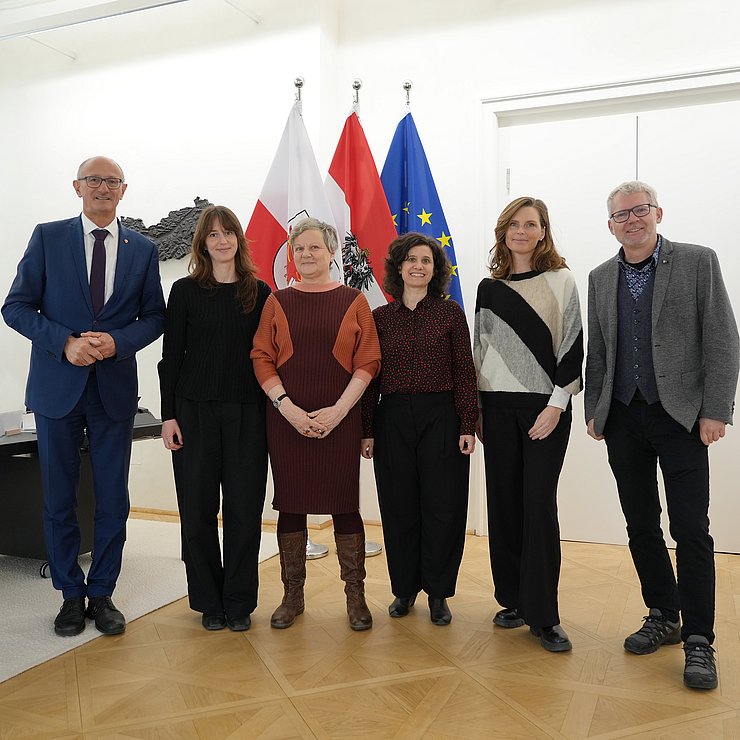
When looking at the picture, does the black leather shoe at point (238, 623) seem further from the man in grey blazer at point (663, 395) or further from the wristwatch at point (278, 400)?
the man in grey blazer at point (663, 395)

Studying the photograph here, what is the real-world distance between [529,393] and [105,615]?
172 centimetres

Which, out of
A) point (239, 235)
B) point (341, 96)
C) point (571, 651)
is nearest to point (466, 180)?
point (341, 96)

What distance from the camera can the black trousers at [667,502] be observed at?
2.36m

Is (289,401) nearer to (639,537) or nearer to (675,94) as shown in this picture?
(639,537)

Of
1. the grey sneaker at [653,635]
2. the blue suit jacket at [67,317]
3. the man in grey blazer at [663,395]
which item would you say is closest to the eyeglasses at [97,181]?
the blue suit jacket at [67,317]

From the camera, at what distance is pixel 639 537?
260 cm

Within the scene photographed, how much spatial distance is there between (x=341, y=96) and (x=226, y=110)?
0.72 metres

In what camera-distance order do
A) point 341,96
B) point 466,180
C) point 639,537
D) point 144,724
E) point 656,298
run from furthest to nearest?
point 341,96
point 466,180
point 639,537
point 656,298
point 144,724

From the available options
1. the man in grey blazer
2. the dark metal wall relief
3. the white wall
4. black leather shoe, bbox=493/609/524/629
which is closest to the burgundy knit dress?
black leather shoe, bbox=493/609/524/629

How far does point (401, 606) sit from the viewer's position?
2916mm

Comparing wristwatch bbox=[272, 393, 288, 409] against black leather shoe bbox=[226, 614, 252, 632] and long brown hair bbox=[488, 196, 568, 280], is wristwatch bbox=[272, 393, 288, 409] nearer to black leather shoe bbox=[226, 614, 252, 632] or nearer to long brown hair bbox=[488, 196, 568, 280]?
black leather shoe bbox=[226, 614, 252, 632]

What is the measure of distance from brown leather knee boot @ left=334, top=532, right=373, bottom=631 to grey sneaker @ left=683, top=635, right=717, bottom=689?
1.08 m

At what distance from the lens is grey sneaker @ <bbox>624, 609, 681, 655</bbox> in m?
2.54

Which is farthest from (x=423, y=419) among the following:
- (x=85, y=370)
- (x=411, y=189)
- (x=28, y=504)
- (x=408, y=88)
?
(x=408, y=88)
